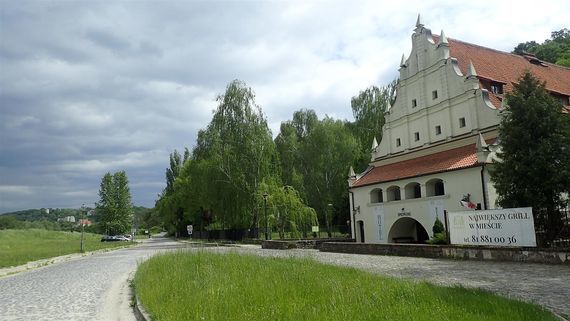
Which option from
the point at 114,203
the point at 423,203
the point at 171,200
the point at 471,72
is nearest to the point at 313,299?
the point at 423,203

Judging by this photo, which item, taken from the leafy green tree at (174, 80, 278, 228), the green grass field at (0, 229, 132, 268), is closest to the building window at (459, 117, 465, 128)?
the leafy green tree at (174, 80, 278, 228)

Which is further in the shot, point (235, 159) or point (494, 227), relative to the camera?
point (235, 159)

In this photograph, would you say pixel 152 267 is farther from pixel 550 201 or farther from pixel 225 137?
pixel 225 137

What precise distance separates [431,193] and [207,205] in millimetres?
28989

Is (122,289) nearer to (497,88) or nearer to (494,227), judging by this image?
(494,227)

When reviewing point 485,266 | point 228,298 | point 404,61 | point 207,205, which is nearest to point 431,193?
point 404,61

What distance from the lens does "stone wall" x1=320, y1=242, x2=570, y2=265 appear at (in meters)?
16.1

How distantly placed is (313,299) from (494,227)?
12741mm

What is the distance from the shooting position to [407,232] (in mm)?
35688

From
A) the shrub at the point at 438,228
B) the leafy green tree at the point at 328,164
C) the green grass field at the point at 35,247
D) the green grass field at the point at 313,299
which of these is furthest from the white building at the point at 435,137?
the green grass field at the point at 35,247

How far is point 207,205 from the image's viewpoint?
53.8m

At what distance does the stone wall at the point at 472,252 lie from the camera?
1611 cm

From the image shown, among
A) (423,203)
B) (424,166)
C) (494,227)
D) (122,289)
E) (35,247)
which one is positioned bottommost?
(122,289)

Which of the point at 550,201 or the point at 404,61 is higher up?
the point at 404,61
